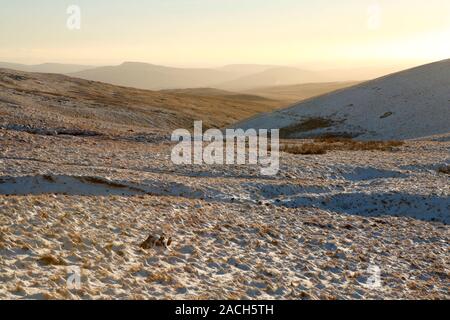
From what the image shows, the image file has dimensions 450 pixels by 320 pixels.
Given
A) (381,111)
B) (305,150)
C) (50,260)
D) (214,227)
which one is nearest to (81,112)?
(305,150)

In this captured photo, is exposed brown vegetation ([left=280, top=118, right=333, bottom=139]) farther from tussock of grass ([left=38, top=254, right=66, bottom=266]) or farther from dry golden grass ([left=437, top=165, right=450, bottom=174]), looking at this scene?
tussock of grass ([left=38, top=254, right=66, bottom=266])

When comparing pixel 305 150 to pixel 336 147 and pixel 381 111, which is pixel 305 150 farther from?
pixel 381 111

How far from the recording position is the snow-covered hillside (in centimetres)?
5212

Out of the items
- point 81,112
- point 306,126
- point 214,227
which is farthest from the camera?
point 81,112

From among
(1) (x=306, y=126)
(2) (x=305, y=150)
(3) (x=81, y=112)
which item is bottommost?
(2) (x=305, y=150)

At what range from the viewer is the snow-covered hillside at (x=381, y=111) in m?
52.1

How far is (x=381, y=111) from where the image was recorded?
57.1 m

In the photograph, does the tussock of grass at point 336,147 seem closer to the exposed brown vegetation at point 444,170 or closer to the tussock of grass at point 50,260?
the exposed brown vegetation at point 444,170

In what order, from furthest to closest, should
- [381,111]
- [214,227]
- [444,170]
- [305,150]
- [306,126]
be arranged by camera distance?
[306,126]
[381,111]
[305,150]
[444,170]
[214,227]

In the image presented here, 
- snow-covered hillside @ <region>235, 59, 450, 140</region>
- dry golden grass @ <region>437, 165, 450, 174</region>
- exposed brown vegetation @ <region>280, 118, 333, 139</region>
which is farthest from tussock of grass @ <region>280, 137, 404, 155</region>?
exposed brown vegetation @ <region>280, 118, 333, 139</region>

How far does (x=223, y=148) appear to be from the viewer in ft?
105

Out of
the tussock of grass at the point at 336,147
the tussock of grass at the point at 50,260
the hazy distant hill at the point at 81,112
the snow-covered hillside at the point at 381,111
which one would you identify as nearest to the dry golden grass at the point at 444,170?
the tussock of grass at the point at 336,147

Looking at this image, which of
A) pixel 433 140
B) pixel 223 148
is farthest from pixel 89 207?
pixel 433 140
